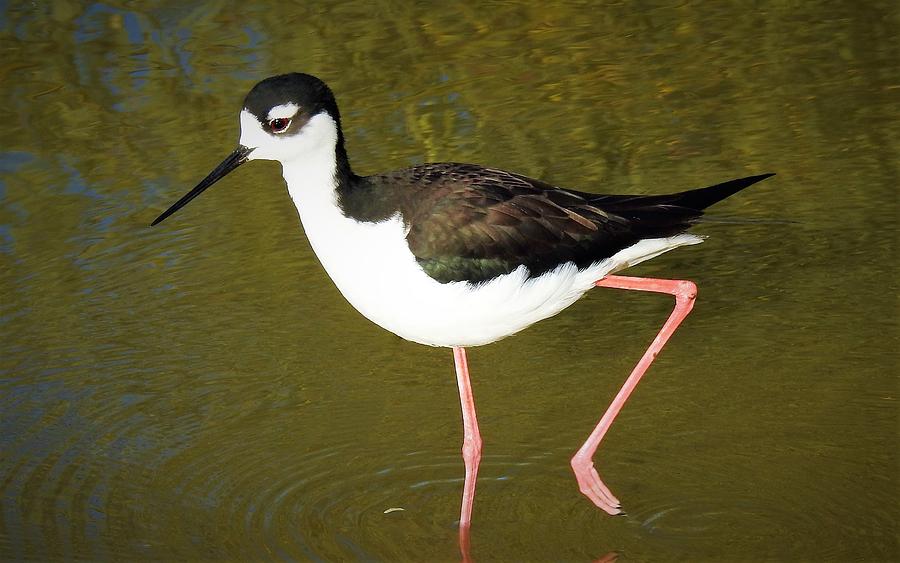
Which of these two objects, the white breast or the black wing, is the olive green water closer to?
the black wing

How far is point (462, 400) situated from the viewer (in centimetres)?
490

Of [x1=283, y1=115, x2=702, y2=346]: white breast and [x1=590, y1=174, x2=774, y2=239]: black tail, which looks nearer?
[x1=283, y1=115, x2=702, y2=346]: white breast

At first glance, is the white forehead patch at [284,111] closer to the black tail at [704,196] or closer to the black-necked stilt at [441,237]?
the black-necked stilt at [441,237]

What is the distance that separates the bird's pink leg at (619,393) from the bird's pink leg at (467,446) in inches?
13.7

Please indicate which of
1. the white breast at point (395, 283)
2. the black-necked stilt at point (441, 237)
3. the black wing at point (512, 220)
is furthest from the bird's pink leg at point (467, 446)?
the black wing at point (512, 220)

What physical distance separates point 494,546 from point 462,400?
0.63 metres

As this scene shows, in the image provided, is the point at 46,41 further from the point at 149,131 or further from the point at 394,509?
the point at 394,509

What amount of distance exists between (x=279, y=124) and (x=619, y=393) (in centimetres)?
154

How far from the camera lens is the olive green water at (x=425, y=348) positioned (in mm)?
4574

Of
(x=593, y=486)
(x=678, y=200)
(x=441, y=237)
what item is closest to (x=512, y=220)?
(x=441, y=237)

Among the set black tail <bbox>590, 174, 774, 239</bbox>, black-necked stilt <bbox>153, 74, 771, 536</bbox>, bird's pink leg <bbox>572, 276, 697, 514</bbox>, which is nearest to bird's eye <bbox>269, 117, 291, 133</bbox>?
black-necked stilt <bbox>153, 74, 771, 536</bbox>

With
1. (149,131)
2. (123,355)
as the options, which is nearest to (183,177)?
(149,131)

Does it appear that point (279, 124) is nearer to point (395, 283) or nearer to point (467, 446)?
point (395, 283)

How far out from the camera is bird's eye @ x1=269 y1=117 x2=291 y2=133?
451 cm
